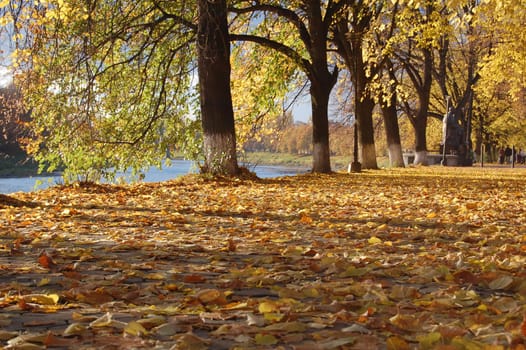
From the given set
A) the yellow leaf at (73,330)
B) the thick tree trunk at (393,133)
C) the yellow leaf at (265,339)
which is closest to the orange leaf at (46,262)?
the yellow leaf at (73,330)

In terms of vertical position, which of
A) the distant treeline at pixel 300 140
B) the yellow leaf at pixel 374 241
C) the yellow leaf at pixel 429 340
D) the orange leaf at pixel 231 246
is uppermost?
the distant treeline at pixel 300 140

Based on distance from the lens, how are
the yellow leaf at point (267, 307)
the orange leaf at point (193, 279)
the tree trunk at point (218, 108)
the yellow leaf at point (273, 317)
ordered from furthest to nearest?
the tree trunk at point (218, 108) < the orange leaf at point (193, 279) < the yellow leaf at point (267, 307) < the yellow leaf at point (273, 317)

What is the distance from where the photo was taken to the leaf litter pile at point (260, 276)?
110 inches

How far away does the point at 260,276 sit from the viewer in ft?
13.7

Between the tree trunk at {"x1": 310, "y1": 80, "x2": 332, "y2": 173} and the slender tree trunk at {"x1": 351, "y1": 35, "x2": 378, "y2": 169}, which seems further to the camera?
the slender tree trunk at {"x1": 351, "y1": 35, "x2": 378, "y2": 169}

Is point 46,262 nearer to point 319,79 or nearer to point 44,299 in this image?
point 44,299

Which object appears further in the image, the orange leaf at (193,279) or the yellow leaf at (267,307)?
the orange leaf at (193,279)

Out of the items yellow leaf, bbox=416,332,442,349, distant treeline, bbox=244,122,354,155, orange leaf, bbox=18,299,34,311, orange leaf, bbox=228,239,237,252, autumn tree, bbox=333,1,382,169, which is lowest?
orange leaf, bbox=228,239,237,252

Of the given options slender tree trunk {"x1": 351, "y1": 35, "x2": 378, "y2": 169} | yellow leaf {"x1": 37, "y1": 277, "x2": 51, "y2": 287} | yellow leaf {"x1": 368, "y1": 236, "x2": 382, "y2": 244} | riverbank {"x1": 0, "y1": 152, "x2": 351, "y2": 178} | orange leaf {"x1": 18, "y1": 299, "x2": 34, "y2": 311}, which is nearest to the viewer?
orange leaf {"x1": 18, "y1": 299, "x2": 34, "y2": 311}

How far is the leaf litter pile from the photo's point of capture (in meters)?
2.80

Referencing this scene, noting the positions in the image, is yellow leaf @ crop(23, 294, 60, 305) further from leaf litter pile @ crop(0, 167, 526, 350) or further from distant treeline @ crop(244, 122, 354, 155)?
distant treeline @ crop(244, 122, 354, 155)

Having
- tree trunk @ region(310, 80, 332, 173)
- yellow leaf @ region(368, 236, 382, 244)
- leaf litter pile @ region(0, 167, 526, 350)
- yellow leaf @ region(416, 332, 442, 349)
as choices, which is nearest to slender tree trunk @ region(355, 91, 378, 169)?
tree trunk @ region(310, 80, 332, 173)

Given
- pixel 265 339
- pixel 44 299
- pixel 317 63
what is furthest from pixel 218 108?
pixel 265 339

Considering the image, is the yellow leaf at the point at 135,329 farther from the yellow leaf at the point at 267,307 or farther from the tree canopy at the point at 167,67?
the tree canopy at the point at 167,67
